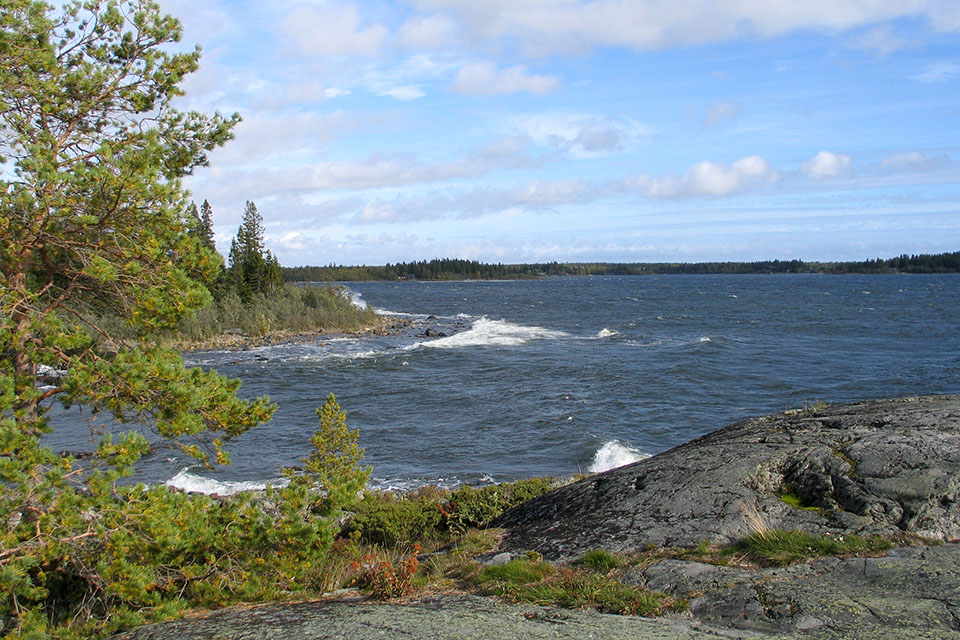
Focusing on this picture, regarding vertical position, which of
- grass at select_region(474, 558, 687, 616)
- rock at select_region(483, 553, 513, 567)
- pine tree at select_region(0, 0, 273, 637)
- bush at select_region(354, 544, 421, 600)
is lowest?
rock at select_region(483, 553, 513, 567)

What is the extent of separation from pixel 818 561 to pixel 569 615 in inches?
89.2

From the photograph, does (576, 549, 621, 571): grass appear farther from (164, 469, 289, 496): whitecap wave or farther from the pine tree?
(164, 469, 289, 496): whitecap wave

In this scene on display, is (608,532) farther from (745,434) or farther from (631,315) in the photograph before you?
(631,315)

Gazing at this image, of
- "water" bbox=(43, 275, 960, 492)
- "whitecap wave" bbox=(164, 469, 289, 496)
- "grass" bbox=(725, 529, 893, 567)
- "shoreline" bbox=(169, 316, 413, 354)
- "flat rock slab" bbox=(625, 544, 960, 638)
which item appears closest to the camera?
"flat rock slab" bbox=(625, 544, 960, 638)

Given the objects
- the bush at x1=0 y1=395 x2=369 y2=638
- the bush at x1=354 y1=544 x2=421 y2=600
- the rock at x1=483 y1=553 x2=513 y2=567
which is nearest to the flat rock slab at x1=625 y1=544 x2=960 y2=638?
the rock at x1=483 y1=553 x2=513 y2=567

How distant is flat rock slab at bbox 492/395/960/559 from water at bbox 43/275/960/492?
9640mm

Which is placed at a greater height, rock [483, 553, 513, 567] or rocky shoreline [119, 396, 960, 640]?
rocky shoreline [119, 396, 960, 640]

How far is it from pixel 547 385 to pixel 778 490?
24341mm

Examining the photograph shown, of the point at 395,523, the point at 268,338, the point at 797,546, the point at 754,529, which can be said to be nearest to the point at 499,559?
the point at 754,529

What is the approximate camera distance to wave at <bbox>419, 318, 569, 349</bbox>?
47469 mm

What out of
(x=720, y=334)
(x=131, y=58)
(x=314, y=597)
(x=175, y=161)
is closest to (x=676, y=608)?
(x=314, y=597)

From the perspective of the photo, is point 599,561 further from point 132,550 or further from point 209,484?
point 209,484

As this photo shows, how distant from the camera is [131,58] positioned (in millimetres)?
7719

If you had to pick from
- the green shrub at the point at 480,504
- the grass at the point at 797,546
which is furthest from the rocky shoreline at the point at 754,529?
the green shrub at the point at 480,504
